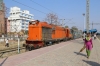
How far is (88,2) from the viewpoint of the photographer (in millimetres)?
29375

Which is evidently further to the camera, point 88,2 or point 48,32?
point 88,2

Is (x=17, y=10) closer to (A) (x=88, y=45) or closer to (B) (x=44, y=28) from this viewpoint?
(B) (x=44, y=28)

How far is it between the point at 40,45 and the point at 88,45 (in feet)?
28.6

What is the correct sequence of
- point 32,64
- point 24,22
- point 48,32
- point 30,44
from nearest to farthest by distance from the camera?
point 32,64 < point 30,44 < point 48,32 < point 24,22

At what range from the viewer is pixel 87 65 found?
8.70m

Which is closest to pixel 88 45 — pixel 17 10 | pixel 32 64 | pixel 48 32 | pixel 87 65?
pixel 87 65

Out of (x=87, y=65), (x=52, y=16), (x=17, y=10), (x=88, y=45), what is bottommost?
(x=87, y=65)

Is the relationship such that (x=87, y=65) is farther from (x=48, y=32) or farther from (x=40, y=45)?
(x=48, y=32)

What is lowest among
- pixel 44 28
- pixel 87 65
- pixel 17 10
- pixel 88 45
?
pixel 87 65

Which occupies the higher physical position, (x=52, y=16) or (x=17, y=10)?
(x=17, y=10)

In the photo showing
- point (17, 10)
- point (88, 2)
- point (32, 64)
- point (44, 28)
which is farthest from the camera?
point (17, 10)

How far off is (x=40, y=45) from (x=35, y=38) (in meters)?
1.12

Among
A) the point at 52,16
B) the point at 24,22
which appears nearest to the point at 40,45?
the point at 52,16

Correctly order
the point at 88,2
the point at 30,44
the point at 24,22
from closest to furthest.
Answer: the point at 30,44
the point at 88,2
the point at 24,22
